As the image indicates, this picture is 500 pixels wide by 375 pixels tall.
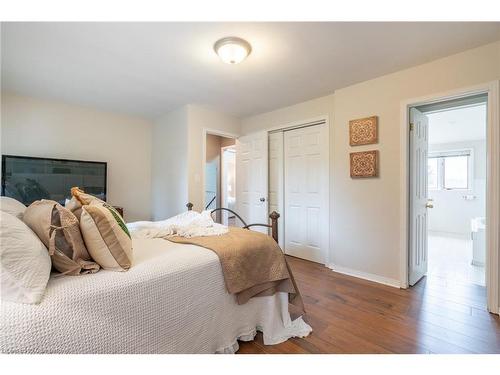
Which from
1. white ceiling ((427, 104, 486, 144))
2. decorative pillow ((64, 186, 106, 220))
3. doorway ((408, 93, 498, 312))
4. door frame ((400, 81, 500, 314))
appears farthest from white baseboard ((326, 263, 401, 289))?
decorative pillow ((64, 186, 106, 220))

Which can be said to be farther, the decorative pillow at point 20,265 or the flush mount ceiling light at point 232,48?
the flush mount ceiling light at point 232,48

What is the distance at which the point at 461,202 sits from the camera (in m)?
5.30

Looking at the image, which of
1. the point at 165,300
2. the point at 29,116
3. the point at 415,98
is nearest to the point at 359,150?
the point at 415,98

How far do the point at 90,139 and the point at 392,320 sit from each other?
4.53 m

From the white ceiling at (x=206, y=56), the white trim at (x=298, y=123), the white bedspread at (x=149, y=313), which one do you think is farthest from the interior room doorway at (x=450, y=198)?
the white bedspread at (x=149, y=313)

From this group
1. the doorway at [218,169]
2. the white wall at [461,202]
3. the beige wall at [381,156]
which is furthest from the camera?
the doorway at [218,169]

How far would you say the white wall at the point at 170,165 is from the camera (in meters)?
3.55

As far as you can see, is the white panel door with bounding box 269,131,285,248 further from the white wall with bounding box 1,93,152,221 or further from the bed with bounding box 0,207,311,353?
the white wall with bounding box 1,93,152,221

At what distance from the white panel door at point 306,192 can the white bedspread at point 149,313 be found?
182 centimetres

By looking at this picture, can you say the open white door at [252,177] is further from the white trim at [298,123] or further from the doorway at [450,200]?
the doorway at [450,200]

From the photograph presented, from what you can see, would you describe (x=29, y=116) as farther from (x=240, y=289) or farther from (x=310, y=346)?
(x=310, y=346)

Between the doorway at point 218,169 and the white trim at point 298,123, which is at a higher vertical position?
the white trim at point 298,123

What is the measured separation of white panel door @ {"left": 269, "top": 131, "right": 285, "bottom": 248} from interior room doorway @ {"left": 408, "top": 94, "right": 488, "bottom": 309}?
179cm
